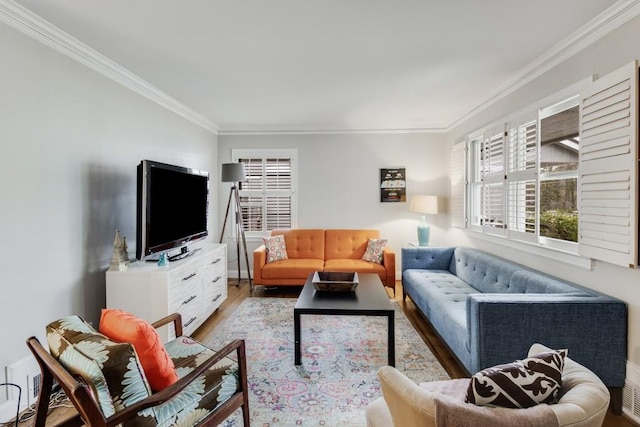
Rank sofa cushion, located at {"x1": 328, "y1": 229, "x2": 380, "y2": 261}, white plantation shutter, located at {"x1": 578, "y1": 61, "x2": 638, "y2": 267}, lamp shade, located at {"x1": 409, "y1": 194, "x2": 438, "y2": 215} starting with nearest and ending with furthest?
white plantation shutter, located at {"x1": 578, "y1": 61, "x2": 638, "y2": 267} < lamp shade, located at {"x1": 409, "y1": 194, "x2": 438, "y2": 215} < sofa cushion, located at {"x1": 328, "y1": 229, "x2": 380, "y2": 261}

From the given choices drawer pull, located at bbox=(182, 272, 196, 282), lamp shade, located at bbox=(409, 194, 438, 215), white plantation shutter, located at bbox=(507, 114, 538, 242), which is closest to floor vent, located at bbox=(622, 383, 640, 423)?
white plantation shutter, located at bbox=(507, 114, 538, 242)

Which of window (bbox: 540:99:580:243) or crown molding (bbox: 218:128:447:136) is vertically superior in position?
crown molding (bbox: 218:128:447:136)

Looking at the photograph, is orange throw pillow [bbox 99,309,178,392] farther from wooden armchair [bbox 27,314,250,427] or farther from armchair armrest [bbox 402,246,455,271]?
armchair armrest [bbox 402,246,455,271]

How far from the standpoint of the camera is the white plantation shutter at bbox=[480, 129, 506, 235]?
130 inches

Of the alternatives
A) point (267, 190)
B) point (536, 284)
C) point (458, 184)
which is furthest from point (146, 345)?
point (458, 184)

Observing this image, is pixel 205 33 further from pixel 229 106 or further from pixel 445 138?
pixel 445 138

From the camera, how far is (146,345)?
4.20 ft

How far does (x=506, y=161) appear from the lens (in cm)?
320

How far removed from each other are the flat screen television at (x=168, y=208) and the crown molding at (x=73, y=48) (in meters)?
0.89

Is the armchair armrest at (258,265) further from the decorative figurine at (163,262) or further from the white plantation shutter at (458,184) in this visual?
the white plantation shutter at (458,184)

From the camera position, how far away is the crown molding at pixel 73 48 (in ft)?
6.22

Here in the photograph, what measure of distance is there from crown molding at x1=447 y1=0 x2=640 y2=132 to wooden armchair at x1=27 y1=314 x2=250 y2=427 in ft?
9.71

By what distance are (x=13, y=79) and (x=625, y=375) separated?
417 centimetres

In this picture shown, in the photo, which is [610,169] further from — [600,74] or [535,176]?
[535,176]
